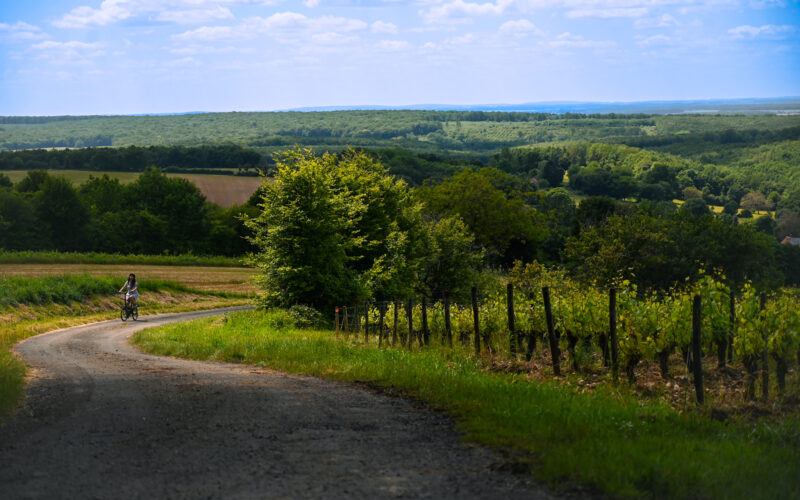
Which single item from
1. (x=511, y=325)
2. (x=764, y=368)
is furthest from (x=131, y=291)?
(x=764, y=368)

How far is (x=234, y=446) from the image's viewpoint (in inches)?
324

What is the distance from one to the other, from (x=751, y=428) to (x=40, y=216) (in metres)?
105

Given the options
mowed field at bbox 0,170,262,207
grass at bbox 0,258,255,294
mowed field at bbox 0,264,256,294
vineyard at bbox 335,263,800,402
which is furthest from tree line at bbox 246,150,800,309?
mowed field at bbox 0,170,262,207

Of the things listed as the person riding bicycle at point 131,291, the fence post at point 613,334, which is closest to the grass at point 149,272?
the person riding bicycle at point 131,291

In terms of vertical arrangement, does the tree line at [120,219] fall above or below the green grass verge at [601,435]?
below

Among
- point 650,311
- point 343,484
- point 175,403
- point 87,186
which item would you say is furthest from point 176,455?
point 87,186

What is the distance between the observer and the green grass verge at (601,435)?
22.5 feet

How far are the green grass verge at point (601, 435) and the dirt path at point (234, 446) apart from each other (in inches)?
20.2

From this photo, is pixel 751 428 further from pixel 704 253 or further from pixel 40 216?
pixel 40 216

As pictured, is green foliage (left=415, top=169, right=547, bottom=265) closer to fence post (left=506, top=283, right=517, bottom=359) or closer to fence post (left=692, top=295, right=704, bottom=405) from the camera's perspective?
fence post (left=506, top=283, right=517, bottom=359)

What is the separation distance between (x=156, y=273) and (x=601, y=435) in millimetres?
64843

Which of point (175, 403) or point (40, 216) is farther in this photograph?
point (40, 216)

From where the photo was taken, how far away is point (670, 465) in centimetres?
718

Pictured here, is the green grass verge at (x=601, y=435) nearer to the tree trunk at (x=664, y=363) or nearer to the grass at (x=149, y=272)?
the tree trunk at (x=664, y=363)
